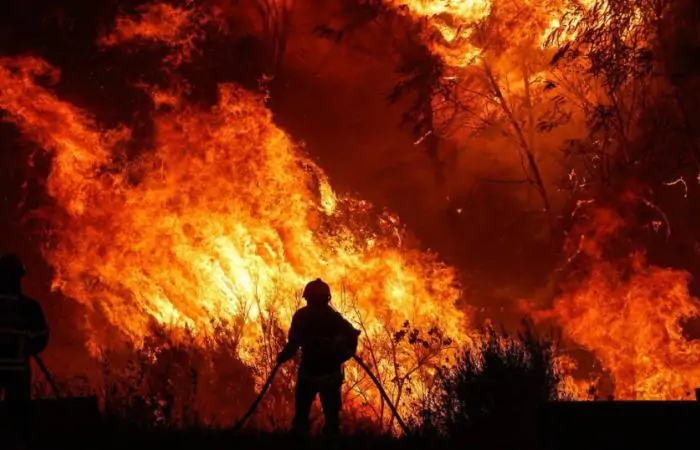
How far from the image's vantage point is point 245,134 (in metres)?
15.7

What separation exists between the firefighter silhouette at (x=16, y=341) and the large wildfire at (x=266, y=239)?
18.4ft

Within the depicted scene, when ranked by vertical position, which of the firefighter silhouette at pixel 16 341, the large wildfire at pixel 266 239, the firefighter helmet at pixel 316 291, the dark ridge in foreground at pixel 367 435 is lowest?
the dark ridge in foreground at pixel 367 435

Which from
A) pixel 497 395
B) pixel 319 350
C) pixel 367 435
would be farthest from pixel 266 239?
pixel 497 395

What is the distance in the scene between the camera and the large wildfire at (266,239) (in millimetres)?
14539

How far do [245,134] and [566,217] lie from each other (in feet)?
26.8

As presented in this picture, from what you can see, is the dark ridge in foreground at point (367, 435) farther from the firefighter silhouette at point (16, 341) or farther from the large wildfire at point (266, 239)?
the large wildfire at point (266, 239)

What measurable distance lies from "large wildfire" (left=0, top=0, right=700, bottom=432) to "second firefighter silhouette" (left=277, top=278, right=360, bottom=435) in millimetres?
4347

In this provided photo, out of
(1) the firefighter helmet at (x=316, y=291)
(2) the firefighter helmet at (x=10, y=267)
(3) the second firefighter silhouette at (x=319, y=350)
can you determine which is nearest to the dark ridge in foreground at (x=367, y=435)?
(3) the second firefighter silhouette at (x=319, y=350)

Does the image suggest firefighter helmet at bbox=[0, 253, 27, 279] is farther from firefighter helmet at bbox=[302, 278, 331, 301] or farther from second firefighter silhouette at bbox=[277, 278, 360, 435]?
firefighter helmet at bbox=[302, 278, 331, 301]

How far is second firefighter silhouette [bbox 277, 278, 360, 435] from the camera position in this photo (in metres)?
8.73

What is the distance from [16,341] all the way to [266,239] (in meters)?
7.34

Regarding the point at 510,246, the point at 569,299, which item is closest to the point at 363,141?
the point at 510,246

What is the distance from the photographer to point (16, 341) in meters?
7.52

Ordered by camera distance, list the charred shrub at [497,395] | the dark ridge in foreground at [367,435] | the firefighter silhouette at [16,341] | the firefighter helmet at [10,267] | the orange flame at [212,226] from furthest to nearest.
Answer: the orange flame at [212,226]
the charred shrub at [497,395]
the firefighter helmet at [10,267]
the firefighter silhouette at [16,341]
the dark ridge in foreground at [367,435]
